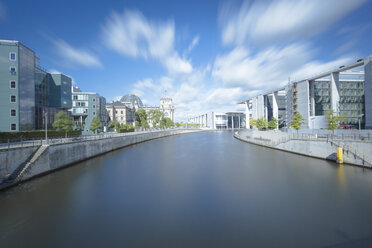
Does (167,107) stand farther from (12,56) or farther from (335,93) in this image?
(12,56)

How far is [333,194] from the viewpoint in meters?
12.5

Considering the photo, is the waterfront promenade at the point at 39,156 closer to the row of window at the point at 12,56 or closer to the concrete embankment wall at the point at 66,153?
the concrete embankment wall at the point at 66,153

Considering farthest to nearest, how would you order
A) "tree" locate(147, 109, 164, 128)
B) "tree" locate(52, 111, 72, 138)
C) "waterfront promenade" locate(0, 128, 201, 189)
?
"tree" locate(147, 109, 164, 128)
"tree" locate(52, 111, 72, 138)
"waterfront promenade" locate(0, 128, 201, 189)

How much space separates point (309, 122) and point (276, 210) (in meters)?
43.0

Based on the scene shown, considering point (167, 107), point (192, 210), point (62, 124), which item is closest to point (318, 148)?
point (192, 210)

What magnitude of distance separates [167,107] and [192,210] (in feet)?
455

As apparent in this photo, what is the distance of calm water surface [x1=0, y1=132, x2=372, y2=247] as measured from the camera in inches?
303

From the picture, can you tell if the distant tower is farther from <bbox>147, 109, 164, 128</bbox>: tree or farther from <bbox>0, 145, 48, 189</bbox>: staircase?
<bbox>0, 145, 48, 189</bbox>: staircase

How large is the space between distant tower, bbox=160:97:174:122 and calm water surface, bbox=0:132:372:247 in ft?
420

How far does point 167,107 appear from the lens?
481 feet

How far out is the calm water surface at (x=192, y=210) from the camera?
7.68m

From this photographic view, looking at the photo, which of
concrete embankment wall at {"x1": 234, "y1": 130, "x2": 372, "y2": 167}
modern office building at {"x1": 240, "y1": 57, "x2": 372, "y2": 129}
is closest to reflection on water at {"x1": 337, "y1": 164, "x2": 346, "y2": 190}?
concrete embankment wall at {"x1": 234, "y1": 130, "x2": 372, "y2": 167}

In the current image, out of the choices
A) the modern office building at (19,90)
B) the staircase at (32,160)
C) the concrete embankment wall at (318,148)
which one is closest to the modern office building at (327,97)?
the concrete embankment wall at (318,148)

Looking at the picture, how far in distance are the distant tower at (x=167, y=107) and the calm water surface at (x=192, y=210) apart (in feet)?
420
